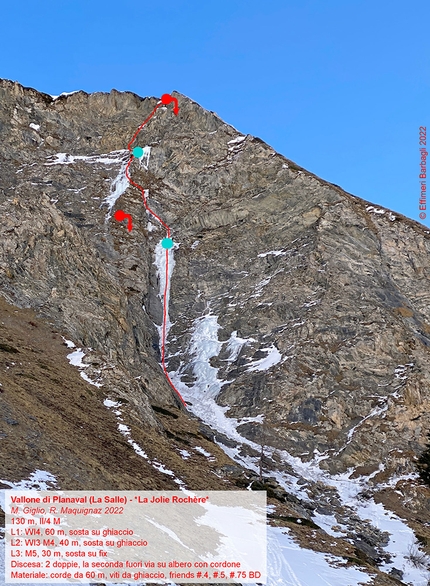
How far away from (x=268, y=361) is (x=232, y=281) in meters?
18.0

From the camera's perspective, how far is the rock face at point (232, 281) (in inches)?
2154

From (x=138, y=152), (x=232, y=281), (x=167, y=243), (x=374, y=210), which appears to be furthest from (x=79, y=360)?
(x=138, y=152)

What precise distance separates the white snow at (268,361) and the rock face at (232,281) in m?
0.20

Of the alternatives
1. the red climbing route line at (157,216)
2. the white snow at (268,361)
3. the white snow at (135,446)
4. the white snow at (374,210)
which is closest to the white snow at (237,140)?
the red climbing route line at (157,216)

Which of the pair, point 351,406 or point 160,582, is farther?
point 351,406

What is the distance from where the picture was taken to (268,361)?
6569cm

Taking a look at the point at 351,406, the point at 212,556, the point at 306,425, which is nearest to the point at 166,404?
the point at 306,425

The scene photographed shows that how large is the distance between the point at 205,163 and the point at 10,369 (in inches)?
2809

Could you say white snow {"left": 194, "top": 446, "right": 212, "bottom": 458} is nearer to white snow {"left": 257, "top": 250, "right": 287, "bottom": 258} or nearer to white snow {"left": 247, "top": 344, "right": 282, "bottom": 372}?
white snow {"left": 247, "top": 344, "right": 282, "bottom": 372}

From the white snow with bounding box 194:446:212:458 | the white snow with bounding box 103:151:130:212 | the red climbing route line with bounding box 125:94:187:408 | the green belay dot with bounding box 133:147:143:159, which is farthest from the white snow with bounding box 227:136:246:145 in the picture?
the white snow with bounding box 194:446:212:458

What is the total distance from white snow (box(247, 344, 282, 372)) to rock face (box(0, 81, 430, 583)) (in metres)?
0.20

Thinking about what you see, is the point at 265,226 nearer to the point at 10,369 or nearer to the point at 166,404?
the point at 166,404

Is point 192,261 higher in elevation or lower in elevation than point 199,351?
higher

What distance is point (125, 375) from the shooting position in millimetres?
44875
